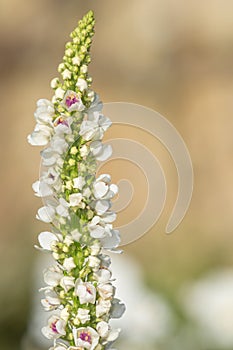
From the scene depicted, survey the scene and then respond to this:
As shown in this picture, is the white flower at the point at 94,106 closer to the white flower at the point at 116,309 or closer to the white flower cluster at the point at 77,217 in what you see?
the white flower cluster at the point at 77,217

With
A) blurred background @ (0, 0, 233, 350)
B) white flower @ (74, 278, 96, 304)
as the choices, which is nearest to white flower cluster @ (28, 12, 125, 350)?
white flower @ (74, 278, 96, 304)

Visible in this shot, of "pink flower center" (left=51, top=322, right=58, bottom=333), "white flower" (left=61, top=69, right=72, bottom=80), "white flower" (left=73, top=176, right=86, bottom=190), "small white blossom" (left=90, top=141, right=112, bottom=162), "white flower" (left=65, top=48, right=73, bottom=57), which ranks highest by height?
"white flower" (left=65, top=48, right=73, bottom=57)

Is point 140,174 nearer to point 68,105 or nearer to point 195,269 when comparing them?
point 195,269

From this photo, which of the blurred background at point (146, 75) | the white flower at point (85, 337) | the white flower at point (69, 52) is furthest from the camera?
the blurred background at point (146, 75)

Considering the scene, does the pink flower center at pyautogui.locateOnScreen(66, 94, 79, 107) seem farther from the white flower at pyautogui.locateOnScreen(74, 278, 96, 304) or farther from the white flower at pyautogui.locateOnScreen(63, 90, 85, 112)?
the white flower at pyautogui.locateOnScreen(74, 278, 96, 304)

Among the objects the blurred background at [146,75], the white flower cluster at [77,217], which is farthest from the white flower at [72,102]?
the blurred background at [146,75]

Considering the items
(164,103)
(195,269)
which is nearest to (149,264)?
(195,269)

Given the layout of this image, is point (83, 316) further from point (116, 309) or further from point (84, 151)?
point (84, 151)
